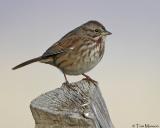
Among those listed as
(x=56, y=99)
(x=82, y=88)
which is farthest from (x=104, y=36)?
(x=56, y=99)

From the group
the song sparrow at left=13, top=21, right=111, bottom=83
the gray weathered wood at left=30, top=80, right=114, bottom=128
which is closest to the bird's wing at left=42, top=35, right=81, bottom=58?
the song sparrow at left=13, top=21, right=111, bottom=83

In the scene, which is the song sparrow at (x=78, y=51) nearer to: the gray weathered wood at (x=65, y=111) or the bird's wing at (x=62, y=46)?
the bird's wing at (x=62, y=46)

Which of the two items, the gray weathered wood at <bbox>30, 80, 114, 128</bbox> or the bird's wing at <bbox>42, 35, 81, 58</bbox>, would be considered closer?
the gray weathered wood at <bbox>30, 80, 114, 128</bbox>

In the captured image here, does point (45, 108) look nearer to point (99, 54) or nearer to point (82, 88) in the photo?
point (82, 88)

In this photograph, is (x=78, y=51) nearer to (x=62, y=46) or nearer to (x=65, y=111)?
(x=62, y=46)

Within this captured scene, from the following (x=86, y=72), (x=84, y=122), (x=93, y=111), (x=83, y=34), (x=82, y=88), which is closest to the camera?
(x=84, y=122)

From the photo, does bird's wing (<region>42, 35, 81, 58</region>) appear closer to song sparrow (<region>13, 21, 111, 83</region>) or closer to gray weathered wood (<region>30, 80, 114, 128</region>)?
song sparrow (<region>13, 21, 111, 83</region>)

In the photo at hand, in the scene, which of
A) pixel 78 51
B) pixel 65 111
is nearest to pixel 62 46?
pixel 78 51
